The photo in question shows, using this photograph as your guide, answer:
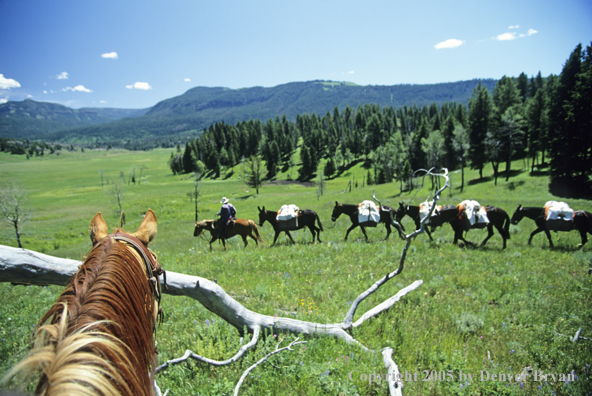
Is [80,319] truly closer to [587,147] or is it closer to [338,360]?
[338,360]

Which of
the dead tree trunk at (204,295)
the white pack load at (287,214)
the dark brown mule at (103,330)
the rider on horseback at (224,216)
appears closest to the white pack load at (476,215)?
the white pack load at (287,214)

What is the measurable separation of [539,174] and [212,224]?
179 feet

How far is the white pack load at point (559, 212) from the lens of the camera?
11.6 m

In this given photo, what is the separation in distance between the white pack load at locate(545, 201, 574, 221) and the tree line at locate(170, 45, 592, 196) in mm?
27459

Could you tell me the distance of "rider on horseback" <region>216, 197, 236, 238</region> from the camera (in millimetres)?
13336

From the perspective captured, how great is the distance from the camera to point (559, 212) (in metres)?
11.7

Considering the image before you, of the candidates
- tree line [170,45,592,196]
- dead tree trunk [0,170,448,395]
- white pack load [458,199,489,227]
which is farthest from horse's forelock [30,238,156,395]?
tree line [170,45,592,196]

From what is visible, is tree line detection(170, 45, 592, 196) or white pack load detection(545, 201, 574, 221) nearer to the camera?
white pack load detection(545, 201, 574, 221)

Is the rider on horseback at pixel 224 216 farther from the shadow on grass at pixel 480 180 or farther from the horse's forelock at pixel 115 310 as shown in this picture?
the shadow on grass at pixel 480 180

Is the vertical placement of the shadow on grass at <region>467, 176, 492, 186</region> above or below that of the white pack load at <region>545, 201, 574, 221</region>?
below

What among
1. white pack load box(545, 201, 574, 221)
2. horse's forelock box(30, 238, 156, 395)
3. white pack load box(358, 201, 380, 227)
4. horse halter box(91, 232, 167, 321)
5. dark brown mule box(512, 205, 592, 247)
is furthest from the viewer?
white pack load box(358, 201, 380, 227)

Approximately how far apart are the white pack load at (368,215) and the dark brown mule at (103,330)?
41.5ft

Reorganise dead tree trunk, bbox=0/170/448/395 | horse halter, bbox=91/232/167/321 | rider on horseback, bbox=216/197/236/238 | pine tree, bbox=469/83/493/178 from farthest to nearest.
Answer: pine tree, bbox=469/83/493/178 → rider on horseback, bbox=216/197/236/238 → dead tree trunk, bbox=0/170/448/395 → horse halter, bbox=91/232/167/321

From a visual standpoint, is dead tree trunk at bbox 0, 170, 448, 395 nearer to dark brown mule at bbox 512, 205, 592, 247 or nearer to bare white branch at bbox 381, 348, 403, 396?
bare white branch at bbox 381, 348, 403, 396
